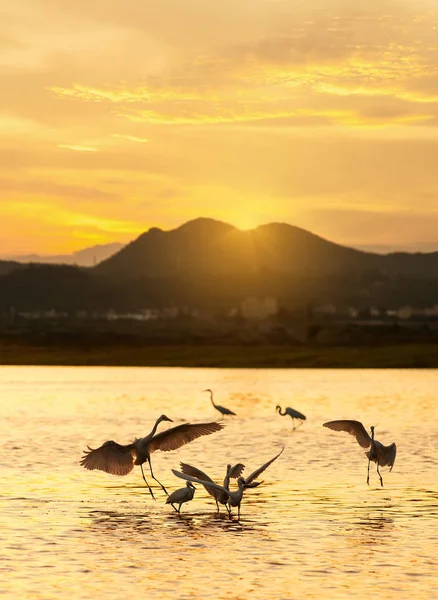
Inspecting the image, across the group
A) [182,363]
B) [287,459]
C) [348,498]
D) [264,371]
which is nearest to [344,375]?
[264,371]

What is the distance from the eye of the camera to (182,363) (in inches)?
5295

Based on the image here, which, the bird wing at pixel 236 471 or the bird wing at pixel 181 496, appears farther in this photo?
the bird wing at pixel 236 471

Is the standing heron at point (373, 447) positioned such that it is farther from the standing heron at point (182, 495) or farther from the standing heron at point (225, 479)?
the standing heron at point (182, 495)

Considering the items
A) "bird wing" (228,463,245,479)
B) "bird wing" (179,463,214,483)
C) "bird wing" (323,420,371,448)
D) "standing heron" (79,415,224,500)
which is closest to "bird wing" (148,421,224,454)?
"standing heron" (79,415,224,500)

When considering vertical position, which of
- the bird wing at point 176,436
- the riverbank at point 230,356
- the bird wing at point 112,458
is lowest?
the bird wing at point 112,458

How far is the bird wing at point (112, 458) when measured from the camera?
83.8ft

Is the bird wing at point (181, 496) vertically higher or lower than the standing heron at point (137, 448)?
lower

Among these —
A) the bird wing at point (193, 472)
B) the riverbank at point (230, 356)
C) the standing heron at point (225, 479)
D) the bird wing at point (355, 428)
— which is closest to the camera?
the standing heron at point (225, 479)

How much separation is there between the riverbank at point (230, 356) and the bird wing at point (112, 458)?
99887 millimetres

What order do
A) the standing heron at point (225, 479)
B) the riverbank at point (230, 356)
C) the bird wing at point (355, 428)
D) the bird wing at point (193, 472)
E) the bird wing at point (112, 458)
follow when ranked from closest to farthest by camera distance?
the standing heron at point (225, 479)
the bird wing at point (193, 472)
the bird wing at point (112, 458)
the bird wing at point (355, 428)
the riverbank at point (230, 356)

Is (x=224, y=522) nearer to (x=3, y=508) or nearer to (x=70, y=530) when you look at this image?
(x=70, y=530)

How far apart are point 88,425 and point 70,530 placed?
1068 inches

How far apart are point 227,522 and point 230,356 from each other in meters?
112

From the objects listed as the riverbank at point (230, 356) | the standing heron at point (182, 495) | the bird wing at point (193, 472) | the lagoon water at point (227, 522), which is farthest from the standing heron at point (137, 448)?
the riverbank at point (230, 356)
